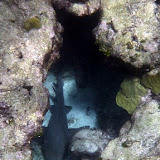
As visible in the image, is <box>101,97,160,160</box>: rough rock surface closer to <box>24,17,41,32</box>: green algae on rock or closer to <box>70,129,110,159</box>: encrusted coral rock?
<box>70,129,110,159</box>: encrusted coral rock

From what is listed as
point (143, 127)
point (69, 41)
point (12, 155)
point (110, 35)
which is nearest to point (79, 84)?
point (69, 41)

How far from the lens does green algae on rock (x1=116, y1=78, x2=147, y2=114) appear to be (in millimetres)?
4508

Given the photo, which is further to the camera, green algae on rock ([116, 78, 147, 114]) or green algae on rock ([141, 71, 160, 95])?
green algae on rock ([116, 78, 147, 114])

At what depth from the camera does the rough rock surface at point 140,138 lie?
349 cm

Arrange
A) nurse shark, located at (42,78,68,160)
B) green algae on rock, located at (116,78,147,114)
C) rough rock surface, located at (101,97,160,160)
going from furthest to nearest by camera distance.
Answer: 1. nurse shark, located at (42,78,68,160)
2. green algae on rock, located at (116,78,147,114)
3. rough rock surface, located at (101,97,160,160)

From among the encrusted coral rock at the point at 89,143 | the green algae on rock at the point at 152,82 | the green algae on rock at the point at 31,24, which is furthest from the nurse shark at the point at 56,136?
the green algae on rock at the point at 31,24

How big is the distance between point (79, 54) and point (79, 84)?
4.40ft

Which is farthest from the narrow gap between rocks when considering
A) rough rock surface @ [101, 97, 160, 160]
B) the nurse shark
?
rough rock surface @ [101, 97, 160, 160]

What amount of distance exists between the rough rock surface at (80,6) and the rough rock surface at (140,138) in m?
2.56

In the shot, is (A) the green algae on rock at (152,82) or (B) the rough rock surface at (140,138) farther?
(A) the green algae on rock at (152,82)

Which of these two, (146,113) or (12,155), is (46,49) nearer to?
(12,155)

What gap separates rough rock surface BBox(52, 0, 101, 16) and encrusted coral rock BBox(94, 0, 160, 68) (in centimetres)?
45

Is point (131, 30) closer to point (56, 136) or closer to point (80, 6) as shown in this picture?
point (80, 6)

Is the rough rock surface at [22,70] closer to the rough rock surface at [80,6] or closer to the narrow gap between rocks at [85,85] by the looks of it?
the rough rock surface at [80,6]
